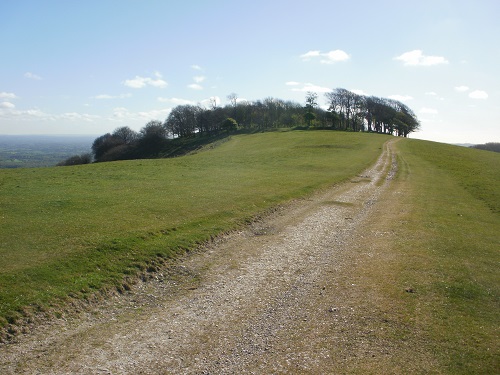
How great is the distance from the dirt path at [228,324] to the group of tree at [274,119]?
123217 millimetres

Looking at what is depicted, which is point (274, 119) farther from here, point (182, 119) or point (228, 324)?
point (228, 324)

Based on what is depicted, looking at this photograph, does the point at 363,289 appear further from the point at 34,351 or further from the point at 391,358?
the point at 34,351

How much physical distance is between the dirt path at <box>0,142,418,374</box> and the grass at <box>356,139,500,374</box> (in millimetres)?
1310

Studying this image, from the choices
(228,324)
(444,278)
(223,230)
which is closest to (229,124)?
(223,230)

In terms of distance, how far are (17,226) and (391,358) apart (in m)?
19.9

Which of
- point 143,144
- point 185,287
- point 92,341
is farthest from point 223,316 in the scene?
point 143,144

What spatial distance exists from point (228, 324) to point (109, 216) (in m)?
13.2

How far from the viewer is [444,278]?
16391mm

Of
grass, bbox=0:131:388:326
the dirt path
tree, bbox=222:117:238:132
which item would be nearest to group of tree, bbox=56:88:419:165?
tree, bbox=222:117:238:132

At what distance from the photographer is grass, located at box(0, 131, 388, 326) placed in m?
14.6

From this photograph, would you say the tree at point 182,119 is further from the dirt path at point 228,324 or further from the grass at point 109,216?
the dirt path at point 228,324

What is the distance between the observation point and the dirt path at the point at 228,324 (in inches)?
420

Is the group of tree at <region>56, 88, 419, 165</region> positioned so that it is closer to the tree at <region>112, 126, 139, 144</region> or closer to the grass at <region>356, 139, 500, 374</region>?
the tree at <region>112, 126, 139, 144</region>

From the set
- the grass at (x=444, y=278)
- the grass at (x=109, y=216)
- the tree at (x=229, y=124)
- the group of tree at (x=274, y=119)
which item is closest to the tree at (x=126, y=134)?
the group of tree at (x=274, y=119)
